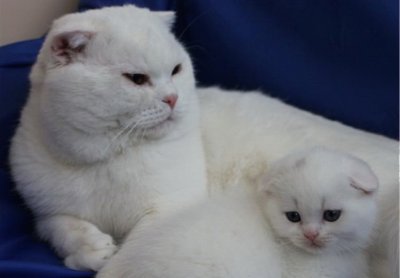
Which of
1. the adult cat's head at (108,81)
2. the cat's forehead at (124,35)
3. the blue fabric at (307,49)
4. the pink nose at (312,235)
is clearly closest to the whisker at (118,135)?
the adult cat's head at (108,81)

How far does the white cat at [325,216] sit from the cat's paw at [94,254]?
31 centimetres

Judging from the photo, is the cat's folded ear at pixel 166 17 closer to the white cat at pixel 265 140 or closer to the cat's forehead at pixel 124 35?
the cat's forehead at pixel 124 35

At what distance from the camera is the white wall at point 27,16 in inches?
62.8

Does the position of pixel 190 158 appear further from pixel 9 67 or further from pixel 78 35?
pixel 9 67

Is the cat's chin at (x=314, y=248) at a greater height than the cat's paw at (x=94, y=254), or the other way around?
the cat's chin at (x=314, y=248)

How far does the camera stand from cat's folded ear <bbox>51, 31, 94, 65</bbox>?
40.6 inches

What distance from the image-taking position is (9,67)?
4.77 ft

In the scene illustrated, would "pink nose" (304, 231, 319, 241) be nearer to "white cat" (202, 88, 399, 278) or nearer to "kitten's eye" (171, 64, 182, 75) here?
"white cat" (202, 88, 399, 278)

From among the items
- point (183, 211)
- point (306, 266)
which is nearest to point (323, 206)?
point (306, 266)

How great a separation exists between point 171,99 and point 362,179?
1.23ft

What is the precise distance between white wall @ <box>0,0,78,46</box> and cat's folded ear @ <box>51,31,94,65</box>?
61 centimetres

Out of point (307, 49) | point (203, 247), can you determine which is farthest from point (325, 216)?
point (307, 49)

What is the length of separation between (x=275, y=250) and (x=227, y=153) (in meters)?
0.29

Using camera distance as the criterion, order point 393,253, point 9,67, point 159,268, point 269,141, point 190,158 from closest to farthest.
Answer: point 159,268 < point 393,253 < point 190,158 < point 269,141 < point 9,67
